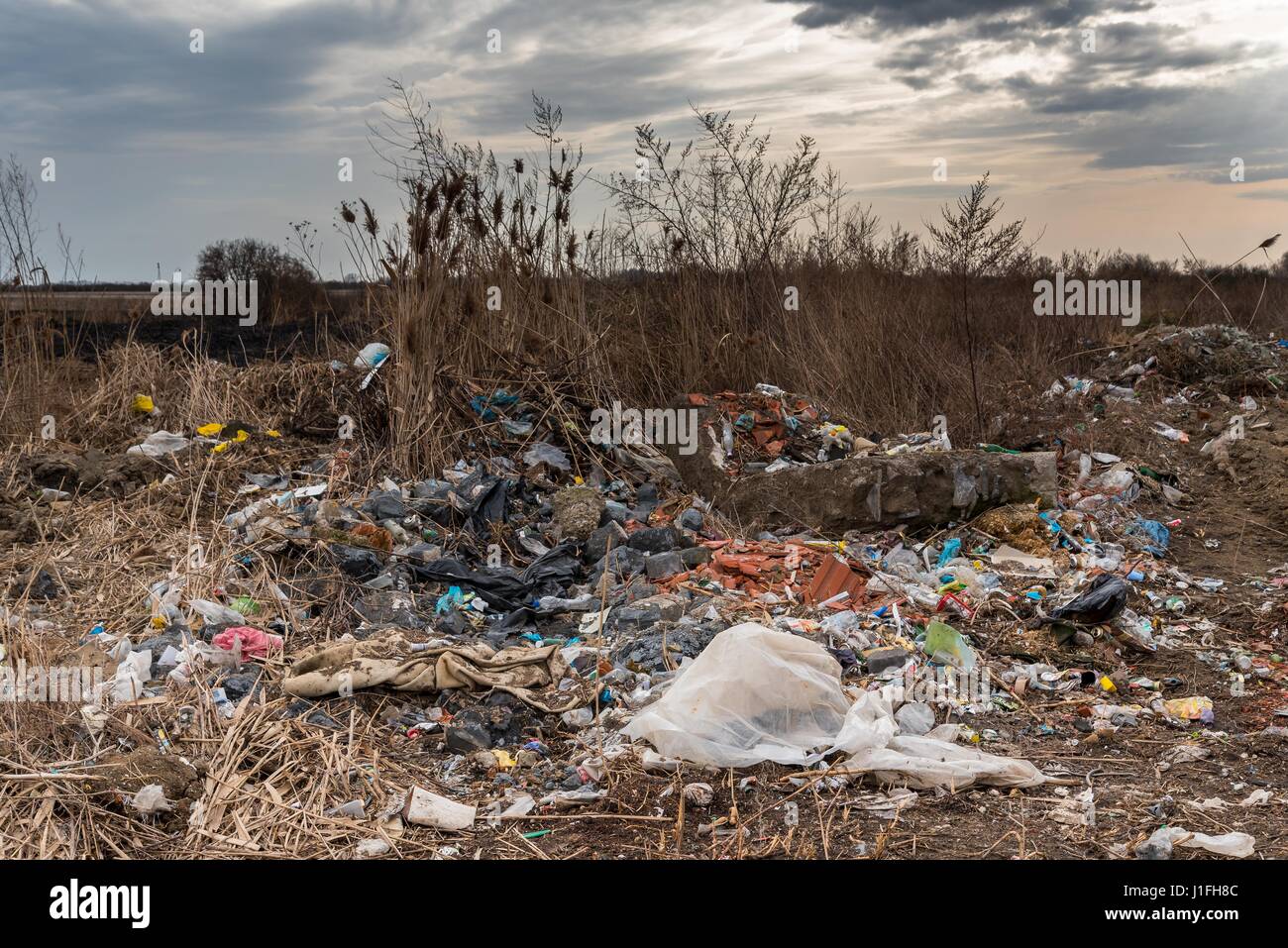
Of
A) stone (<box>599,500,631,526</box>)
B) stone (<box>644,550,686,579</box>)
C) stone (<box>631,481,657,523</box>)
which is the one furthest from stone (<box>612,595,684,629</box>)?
stone (<box>631,481,657,523</box>)

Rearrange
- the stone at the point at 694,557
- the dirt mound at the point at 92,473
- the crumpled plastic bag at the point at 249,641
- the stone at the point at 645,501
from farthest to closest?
the dirt mound at the point at 92,473
the stone at the point at 645,501
the stone at the point at 694,557
the crumpled plastic bag at the point at 249,641

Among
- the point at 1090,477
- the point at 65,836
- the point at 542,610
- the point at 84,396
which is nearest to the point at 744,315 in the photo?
the point at 1090,477

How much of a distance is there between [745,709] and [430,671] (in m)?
1.24

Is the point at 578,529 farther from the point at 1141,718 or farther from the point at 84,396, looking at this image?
the point at 84,396

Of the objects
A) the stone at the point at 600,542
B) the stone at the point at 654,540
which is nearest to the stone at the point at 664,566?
the stone at the point at 654,540

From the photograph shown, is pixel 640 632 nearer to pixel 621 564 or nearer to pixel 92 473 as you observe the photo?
pixel 621 564

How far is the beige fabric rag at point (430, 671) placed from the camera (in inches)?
156

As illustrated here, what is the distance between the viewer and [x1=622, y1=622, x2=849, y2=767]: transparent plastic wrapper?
3473 millimetres

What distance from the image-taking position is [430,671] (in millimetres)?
4059

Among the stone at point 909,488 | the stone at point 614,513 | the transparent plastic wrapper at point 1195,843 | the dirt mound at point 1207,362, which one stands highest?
the dirt mound at point 1207,362

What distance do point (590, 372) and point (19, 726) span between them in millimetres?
4471

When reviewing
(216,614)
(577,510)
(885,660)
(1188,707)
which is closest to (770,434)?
(577,510)

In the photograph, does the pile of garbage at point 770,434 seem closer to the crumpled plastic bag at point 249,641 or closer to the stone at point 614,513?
the stone at point 614,513

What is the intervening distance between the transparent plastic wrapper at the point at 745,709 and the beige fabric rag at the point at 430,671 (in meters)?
0.52
